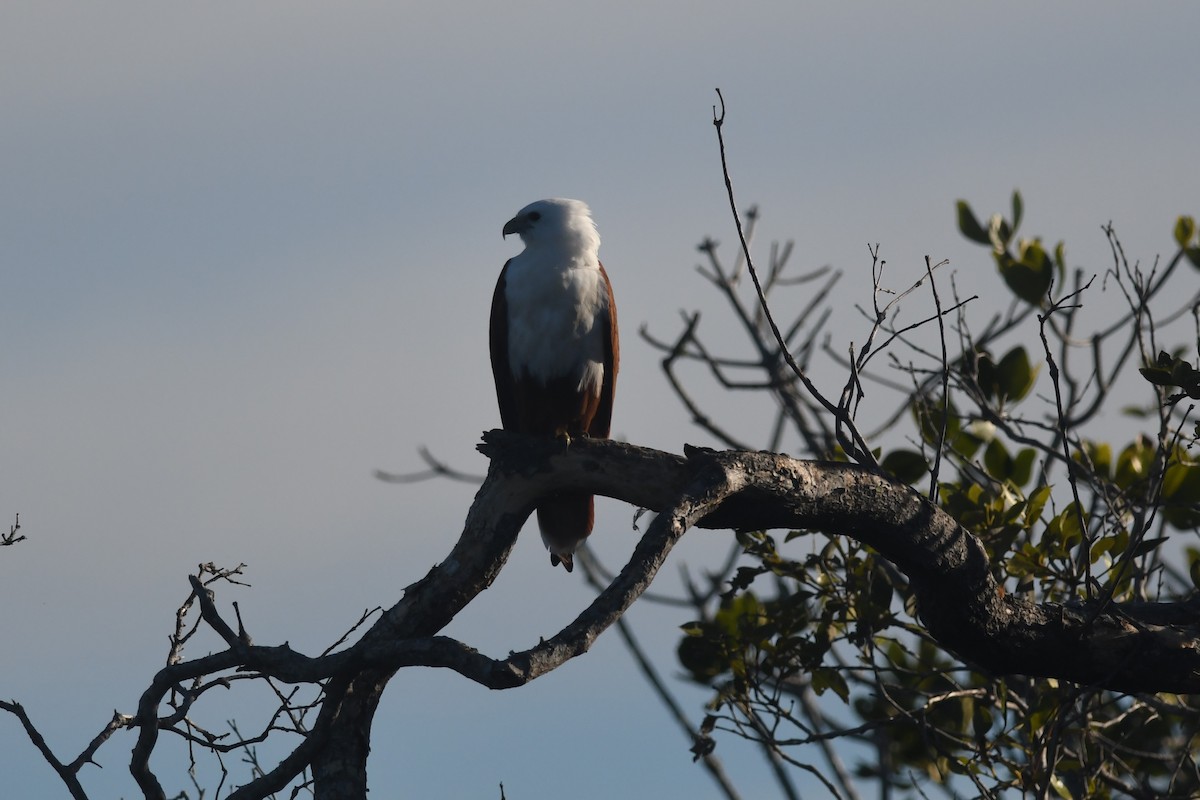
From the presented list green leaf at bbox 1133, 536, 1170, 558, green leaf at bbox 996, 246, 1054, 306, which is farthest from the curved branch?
green leaf at bbox 996, 246, 1054, 306

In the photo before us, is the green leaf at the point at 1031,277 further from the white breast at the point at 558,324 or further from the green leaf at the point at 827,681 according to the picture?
the green leaf at the point at 827,681

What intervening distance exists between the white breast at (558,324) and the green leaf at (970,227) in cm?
227

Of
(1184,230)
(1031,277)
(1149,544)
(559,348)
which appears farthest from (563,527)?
(1184,230)

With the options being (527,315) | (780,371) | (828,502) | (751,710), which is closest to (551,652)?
(828,502)

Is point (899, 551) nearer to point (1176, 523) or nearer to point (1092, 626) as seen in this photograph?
point (1092, 626)

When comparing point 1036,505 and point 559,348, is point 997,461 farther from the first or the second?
point 559,348

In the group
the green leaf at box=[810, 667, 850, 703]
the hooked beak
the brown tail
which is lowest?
the green leaf at box=[810, 667, 850, 703]

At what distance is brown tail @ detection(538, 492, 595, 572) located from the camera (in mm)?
5594

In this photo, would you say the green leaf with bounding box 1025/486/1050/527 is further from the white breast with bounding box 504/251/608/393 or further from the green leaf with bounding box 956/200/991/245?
the green leaf with bounding box 956/200/991/245

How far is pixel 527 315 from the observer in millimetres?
5871

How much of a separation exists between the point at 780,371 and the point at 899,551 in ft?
9.43

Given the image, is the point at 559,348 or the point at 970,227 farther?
the point at 970,227

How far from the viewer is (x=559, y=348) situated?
5.81 meters

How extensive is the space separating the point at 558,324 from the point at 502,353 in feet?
1.14
